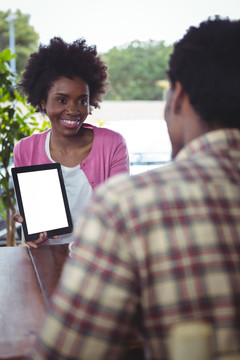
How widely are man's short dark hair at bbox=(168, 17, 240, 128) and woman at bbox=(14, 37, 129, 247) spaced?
1.36 m

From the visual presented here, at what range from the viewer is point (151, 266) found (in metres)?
0.73

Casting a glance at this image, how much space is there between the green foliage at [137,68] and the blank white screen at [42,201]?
18735 mm

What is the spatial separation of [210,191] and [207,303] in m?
0.18

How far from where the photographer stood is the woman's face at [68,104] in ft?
7.25

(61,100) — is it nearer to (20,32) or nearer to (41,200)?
(41,200)

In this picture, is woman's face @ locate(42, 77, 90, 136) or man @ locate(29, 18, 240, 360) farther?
woman's face @ locate(42, 77, 90, 136)

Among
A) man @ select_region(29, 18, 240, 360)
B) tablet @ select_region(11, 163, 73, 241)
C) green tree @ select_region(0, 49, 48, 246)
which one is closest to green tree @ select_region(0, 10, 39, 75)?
green tree @ select_region(0, 49, 48, 246)

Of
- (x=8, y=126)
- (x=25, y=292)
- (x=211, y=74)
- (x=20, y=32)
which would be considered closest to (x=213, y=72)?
(x=211, y=74)

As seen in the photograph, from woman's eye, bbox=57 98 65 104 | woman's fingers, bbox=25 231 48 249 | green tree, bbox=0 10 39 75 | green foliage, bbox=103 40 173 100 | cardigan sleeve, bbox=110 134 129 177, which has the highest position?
green tree, bbox=0 10 39 75

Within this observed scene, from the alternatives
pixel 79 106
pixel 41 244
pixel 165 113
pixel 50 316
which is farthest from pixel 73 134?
pixel 50 316

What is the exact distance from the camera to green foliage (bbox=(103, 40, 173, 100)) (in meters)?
20.3

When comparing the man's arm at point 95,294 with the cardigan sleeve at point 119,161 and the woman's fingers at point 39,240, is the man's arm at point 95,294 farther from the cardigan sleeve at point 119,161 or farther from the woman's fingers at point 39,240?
the cardigan sleeve at point 119,161

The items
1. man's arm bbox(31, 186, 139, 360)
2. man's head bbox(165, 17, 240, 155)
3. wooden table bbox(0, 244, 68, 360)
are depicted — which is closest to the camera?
man's arm bbox(31, 186, 139, 360)

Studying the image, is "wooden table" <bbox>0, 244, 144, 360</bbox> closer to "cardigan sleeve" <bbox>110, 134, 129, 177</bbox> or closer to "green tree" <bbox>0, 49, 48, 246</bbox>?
"cardigan sleeve" <bbox>110, 134, 129, 177</bbox>
